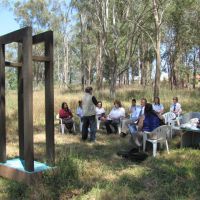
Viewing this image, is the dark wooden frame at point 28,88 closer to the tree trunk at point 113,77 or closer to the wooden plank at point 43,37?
the wooden plank at point 43,37

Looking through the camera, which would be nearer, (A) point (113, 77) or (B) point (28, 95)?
(B) point (28, 95)

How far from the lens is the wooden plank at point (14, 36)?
24.7ft

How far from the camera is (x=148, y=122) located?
10.4 m

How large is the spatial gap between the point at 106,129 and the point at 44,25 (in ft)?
128

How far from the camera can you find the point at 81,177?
748cm

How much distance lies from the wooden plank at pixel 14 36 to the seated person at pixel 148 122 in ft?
13.1

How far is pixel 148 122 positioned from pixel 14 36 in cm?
421

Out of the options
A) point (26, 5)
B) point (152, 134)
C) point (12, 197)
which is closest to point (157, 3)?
point (152, 134)

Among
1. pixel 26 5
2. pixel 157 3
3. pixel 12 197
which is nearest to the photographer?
pixel 12 197

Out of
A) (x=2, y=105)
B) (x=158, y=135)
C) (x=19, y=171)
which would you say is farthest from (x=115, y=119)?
(x=19, y=171)

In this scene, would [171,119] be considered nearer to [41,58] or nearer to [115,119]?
[115,119]

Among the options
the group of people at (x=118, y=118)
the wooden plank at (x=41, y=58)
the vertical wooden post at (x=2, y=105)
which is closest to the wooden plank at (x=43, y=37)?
the wooden plank at (x=41, y=58)

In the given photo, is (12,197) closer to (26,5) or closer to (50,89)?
(50,89)

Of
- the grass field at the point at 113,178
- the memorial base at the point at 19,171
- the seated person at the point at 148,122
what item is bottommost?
the grass field at the point at 113,178
